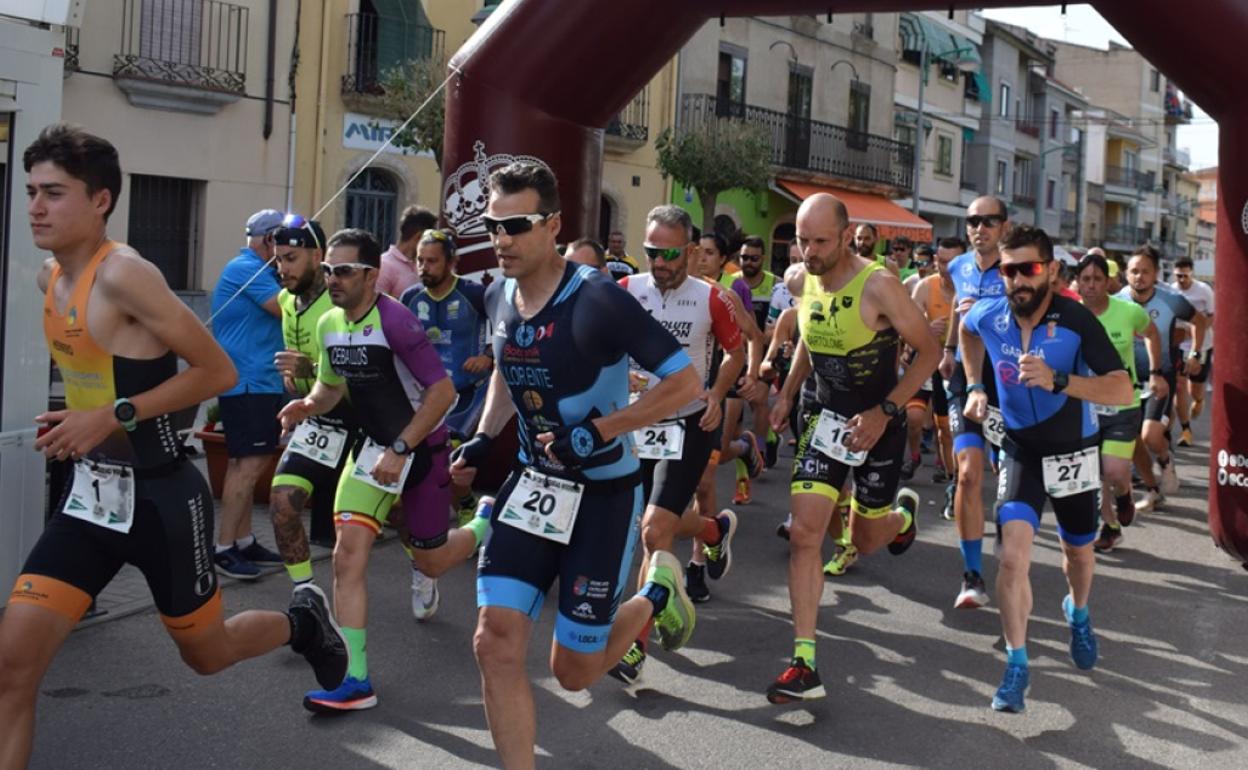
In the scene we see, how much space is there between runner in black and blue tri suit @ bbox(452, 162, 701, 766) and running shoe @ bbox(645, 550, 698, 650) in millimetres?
753

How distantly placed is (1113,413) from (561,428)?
5831mm

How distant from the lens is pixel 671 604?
17.2 ft

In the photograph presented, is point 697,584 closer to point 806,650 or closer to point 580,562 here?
point 806,650

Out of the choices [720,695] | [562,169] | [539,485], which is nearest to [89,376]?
[539,485]

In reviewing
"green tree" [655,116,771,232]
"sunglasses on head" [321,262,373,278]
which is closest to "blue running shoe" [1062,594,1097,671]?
"sunglasses on head" [321,262,373,278]

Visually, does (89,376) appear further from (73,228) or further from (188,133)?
(188,133)

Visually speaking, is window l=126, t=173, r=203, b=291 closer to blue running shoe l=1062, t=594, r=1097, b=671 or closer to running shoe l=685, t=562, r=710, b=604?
running shoe l=685, t=562, r=710, b=604

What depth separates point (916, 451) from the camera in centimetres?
1199

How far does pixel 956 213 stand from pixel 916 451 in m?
35.7

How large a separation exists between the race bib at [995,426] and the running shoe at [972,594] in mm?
1270

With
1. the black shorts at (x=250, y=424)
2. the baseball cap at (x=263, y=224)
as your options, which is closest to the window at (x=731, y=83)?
the baseball cap at (x=263, y=224)

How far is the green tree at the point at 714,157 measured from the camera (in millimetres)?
25938

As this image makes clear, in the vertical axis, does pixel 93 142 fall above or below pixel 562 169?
below

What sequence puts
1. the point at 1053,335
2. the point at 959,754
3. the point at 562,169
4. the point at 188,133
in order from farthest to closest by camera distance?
the point at 188,133 < the point at 562,169 < the point at 1053,335 < the point at 959,754
